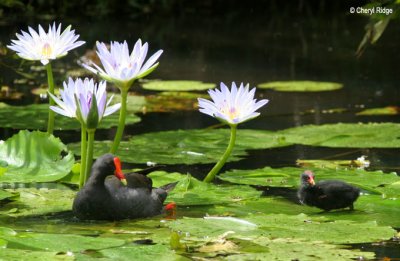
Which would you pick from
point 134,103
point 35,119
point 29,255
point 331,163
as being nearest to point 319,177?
point 331,163

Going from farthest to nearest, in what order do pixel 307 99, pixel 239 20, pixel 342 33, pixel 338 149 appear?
pixel 239 20
pixel 342 33
pixel 307 99
pixel 338 149

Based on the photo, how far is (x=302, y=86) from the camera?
8430mm

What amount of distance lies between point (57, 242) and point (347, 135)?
2.84m

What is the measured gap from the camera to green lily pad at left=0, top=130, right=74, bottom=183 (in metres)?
4.28

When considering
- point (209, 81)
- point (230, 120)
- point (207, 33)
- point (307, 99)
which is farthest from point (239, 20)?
point (230, 120)

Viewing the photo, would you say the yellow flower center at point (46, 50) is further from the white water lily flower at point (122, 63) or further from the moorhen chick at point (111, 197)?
the moorhen chick at point (111, 197)

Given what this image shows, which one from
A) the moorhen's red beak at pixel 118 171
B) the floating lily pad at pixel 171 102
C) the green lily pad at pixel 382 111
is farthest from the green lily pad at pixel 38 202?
the green lily pad at pixel 382 111

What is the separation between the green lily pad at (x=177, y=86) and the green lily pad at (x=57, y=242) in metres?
5.02

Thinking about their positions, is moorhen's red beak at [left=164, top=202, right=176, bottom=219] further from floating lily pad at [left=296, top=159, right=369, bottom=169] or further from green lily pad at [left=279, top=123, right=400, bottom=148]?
green lily pad at [left=279, top=123, right=400, bottom=148]

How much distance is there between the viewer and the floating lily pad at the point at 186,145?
16.7ft

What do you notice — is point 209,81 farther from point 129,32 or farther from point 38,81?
point 129,32

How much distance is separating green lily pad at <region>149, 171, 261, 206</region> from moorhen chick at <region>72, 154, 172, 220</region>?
0.24m

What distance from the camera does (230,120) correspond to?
415cm

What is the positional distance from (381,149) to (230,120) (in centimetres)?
180
